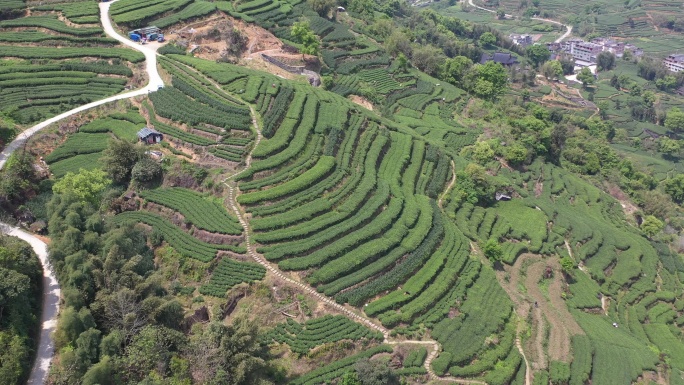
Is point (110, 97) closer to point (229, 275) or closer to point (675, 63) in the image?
point (229, 275)

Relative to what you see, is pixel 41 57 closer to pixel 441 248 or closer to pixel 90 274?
pixel 90 274

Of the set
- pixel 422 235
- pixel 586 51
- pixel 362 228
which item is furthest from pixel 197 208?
pixel 586 51

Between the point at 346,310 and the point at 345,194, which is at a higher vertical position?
the point at 345,194

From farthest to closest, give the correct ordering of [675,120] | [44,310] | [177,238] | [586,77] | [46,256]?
1. [586,77]
2. [675,120]
3. [177,238]
4. [46,256]
5. [44,310]

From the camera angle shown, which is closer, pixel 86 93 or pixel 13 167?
pixel 13 167

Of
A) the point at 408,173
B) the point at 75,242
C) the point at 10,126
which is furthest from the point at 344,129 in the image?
the point at 10,126

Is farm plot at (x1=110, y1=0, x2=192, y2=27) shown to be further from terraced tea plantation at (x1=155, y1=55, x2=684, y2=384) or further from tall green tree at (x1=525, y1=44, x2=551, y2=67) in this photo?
tall green tree at (x1=525, y1=44, x2=551, y2=67)
